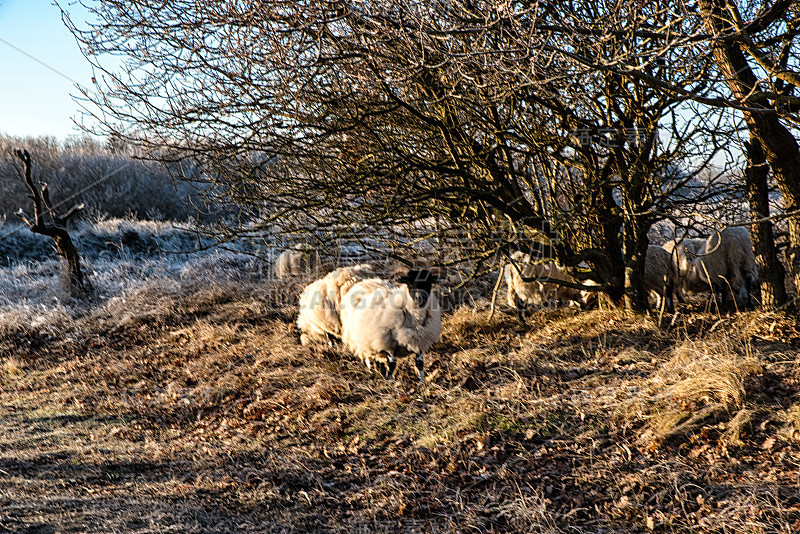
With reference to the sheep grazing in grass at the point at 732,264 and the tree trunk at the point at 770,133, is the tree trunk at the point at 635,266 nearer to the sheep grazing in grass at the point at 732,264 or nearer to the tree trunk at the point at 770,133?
the sheep grazing in grass at the point at 732,264

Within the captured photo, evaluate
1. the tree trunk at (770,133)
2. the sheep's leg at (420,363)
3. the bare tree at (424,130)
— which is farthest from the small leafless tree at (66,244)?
the tree trunk at (770,133)

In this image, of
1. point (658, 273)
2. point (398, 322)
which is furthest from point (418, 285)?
point (658, 273)

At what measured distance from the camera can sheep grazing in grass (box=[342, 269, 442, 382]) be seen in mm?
7473

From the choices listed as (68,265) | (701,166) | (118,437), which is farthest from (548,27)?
(68,265)

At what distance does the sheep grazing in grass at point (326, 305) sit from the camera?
8.77 meters

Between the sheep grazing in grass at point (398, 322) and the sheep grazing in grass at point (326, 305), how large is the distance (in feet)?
2.87

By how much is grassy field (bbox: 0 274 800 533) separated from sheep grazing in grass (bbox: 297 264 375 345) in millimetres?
299

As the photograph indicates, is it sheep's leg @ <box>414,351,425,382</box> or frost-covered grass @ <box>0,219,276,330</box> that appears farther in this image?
frost-covered grass @ <box>0,219,276,330</box>

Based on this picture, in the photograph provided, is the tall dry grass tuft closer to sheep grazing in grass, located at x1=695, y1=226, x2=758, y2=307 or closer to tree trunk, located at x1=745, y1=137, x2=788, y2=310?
tree trunk, located at x1=745, y1=137, x2=788, y2=310

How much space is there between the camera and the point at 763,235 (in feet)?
23.5

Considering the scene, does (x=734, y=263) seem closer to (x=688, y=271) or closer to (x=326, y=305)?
(x=688, y=271)

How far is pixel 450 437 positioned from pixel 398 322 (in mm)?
1953

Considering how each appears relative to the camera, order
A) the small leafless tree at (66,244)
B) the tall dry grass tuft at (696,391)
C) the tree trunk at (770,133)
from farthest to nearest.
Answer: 1. the small leafless tree at (66,244)
2. the tree trunk at (770,133)
3. the tall dry grass tuft at (696,391)

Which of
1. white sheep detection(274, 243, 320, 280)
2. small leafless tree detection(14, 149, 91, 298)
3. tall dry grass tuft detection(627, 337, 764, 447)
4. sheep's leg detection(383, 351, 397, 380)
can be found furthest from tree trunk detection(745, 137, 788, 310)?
small leafless tree detection(14, 149, 91, 298)
